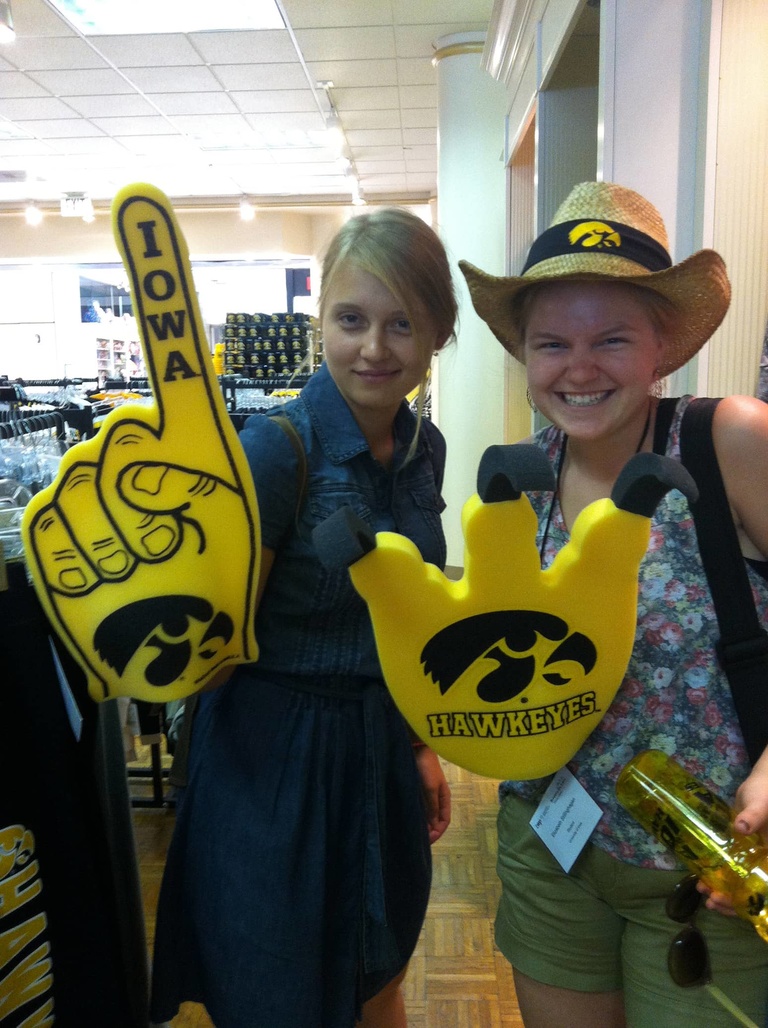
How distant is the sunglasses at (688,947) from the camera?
2.52 ft

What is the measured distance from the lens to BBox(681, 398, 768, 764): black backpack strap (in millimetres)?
787

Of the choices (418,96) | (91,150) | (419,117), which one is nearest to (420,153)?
(419,117)

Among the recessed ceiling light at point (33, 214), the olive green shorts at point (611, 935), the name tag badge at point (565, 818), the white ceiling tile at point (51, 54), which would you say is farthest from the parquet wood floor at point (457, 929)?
the recessed ceiling light at point (33, 214)

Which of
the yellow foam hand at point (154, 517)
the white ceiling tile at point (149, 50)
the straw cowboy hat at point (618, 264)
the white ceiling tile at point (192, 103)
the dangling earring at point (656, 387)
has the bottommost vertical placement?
the yellow foam hand at point (154, 517)

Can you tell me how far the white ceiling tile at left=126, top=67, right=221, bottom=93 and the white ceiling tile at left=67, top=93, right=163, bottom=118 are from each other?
0.23 metres

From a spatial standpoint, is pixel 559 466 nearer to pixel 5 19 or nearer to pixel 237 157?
pixel 5 19

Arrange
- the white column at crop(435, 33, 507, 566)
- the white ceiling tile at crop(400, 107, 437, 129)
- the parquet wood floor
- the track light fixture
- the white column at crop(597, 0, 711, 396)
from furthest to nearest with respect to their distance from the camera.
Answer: the white ceiling tile at crop(400, 107, 437, 129) < the white column at crop(435, 33, 507, 566) < the track light fixture < the parquet wood floor < the white column at crop(597, 0, 711, 396)

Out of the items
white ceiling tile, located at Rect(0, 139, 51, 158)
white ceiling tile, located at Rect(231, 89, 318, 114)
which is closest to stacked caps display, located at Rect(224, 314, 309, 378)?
white ceiling tile, located at Rect(231, 89, 318, 114)

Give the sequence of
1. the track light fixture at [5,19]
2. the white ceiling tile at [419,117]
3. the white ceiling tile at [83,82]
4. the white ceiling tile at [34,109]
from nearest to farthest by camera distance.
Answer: the track light fixture at [5,19] → the white ceiling tile at [83,82] → the white ceiling tile at [34,109] → the white ceiling tile at [419,117]

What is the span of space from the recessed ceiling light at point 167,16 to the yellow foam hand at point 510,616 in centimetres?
423

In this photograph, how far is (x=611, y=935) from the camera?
90 cm

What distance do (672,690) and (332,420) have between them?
1.52 feet

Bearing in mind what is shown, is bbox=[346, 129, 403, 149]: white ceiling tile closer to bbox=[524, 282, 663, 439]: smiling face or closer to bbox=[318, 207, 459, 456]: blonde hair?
bbox=[318, 207, 459, 456]: blonde hair

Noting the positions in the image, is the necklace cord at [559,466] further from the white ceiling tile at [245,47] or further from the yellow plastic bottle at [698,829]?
the white ceiling tile at [245,47]
